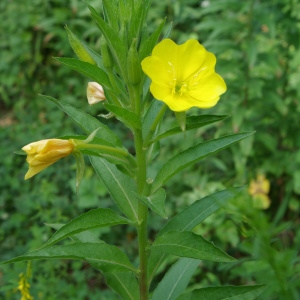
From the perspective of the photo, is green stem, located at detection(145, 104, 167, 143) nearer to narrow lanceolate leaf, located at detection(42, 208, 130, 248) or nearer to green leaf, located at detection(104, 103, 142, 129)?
green leaf, located at detection(104, 103, 142, 129)

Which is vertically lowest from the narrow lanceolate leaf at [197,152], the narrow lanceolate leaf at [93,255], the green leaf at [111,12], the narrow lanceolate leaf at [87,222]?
the narrow lanceolate leaf at [93,255]

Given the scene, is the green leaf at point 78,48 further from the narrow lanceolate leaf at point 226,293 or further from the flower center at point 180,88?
the narrow lanceolate leaf at point 226,293

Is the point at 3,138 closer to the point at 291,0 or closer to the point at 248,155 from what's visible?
the point at 248,155

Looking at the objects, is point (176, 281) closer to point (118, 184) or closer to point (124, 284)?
point (124, 284)

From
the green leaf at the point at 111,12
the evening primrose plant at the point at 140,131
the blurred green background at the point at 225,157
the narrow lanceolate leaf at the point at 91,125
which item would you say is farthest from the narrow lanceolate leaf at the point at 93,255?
the blurred green background at the point at 225,157

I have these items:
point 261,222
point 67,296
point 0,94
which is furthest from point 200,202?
point 0,94

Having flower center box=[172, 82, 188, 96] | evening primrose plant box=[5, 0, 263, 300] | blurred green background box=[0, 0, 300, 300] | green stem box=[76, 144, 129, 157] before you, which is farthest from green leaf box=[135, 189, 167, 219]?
blurred green background box=[0, 0, 300, 300]
